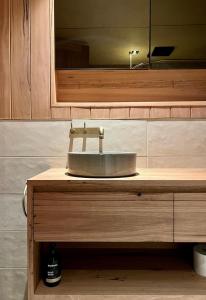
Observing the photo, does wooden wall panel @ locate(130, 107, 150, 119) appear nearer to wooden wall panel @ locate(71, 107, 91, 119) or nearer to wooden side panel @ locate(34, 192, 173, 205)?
wooden wall panel @ locate(71, 107, 91, 119)

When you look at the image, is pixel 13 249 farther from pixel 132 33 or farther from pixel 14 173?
pixel 132 33

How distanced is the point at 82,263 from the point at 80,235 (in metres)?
0.33

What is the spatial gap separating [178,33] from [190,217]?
2.97 feet

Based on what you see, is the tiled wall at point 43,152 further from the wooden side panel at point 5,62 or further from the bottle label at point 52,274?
the bottle label at point 52,274

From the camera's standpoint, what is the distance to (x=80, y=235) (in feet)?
3.31

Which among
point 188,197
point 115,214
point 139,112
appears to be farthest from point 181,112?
point 115,214

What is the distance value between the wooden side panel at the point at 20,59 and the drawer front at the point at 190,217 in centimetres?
82

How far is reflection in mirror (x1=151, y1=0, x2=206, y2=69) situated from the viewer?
1.42 m

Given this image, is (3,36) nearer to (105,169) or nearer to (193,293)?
(105,169)

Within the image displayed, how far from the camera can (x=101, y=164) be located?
104 cm

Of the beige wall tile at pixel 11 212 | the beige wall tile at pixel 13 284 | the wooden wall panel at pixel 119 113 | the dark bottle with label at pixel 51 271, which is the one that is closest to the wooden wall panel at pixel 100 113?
the wooden wall panel at pixel 119 113

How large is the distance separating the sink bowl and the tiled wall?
32 centimetres

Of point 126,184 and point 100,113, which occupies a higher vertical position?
point 100,113

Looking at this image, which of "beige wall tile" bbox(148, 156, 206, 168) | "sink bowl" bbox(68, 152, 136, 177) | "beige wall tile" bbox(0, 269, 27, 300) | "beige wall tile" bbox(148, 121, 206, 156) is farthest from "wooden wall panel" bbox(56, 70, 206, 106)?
"beige wall tile" bbox(0, 269, 27, 300)
